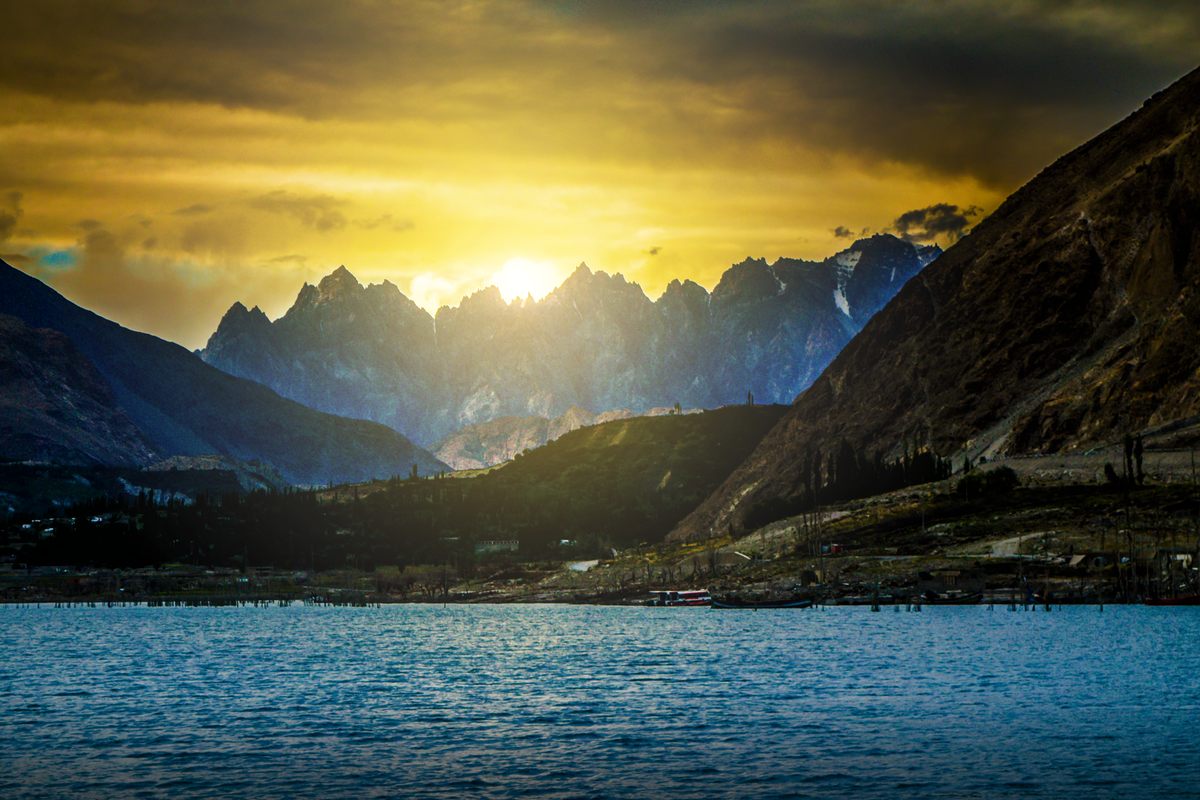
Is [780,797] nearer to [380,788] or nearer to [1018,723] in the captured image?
[380,788]

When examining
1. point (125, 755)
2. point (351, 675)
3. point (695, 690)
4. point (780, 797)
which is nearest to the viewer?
point (780, 797)

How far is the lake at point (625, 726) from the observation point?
6303cm

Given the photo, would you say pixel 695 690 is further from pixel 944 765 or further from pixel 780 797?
pixel 780 797

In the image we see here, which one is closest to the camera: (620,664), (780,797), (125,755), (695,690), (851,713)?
(780,797)

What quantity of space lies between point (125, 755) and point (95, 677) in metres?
73.6

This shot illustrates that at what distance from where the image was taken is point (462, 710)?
327 feet

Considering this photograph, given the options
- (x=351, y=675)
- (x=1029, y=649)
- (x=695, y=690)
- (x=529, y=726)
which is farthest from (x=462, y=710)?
(x=1029, y=649)

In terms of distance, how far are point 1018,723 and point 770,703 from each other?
77.7 ft

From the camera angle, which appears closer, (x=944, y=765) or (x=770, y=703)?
(x=944, y=765)

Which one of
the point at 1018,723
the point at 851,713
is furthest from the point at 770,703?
the point at 1018,723

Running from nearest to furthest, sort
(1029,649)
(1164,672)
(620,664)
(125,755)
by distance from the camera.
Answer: (125,755), (1164,672), (620,664), (1029,649)

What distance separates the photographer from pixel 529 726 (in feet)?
291

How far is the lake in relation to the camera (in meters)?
63.0

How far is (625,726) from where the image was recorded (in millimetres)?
87750
